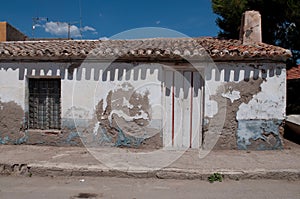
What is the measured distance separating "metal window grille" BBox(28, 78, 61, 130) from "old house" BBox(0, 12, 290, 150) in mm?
27

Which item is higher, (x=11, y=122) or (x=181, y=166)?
(x=11, y=122)

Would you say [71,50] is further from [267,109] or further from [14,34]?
[14,34]

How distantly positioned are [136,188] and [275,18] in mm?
9098

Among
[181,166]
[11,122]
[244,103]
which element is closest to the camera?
[181,166]

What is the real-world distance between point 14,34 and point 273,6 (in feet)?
37.8


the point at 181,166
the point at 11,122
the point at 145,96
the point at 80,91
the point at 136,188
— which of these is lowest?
the point at 136,188

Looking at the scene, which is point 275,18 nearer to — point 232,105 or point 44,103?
point 232,105

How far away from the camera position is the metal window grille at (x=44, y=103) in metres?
7.11

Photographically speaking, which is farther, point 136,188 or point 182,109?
point 182,109

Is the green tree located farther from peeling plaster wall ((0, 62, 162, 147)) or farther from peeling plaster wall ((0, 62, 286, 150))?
peeling plaster wall ((0, 62, 162, 147))

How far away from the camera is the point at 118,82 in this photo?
22.1 feet

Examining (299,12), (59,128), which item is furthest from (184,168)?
(299,12)

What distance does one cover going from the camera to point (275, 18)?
1033 centimetres

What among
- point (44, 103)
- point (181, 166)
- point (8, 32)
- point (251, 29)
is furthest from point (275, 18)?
point (8, 32)
